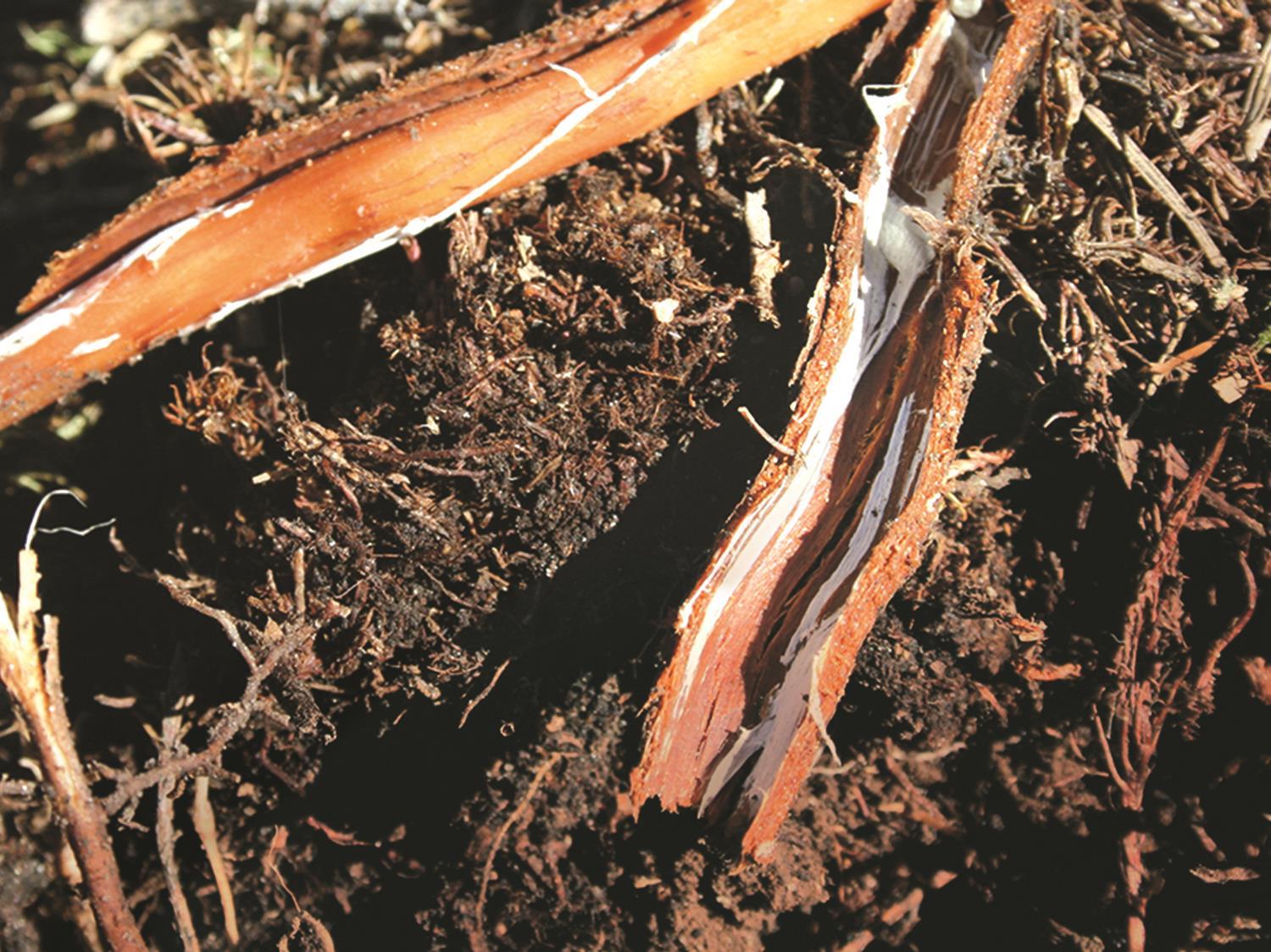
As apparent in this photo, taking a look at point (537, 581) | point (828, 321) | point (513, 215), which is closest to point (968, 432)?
point (828, 321)

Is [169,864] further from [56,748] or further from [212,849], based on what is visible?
[56,748]

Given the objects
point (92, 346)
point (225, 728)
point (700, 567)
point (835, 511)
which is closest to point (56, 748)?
point (225, 728)

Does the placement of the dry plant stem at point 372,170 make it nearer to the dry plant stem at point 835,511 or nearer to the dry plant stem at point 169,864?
the dry plant stem at point 835,511

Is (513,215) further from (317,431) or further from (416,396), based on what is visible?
(317,431)

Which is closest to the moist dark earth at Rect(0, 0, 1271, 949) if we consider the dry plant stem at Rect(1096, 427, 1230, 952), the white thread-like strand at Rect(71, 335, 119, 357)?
the dry plant stem at Rect(1096, 427, 1230, 952)

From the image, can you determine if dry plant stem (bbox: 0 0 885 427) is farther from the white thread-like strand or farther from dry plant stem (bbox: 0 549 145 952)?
dry plant stem (bbox: 0 549 145 952)
